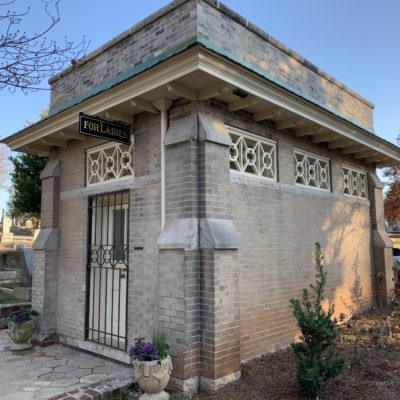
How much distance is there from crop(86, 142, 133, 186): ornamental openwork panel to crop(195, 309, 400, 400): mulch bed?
11.3 feet

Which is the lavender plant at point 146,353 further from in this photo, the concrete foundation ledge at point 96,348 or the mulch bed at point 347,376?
the concrete foundation ledge at point 96,348

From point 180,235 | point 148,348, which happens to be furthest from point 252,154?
point 148,348

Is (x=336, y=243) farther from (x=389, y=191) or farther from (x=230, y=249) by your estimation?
(x=389, y=191)

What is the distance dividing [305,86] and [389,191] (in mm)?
13987

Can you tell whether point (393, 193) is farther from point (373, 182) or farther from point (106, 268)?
point (106, 268)

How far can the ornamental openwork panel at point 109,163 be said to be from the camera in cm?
624

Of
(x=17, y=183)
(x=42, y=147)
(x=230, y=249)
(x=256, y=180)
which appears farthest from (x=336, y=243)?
(x=17, y=183)

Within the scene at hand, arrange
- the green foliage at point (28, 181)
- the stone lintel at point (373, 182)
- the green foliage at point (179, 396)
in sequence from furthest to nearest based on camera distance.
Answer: the green foliage at point (28, 181) → the stone lintel at point (373, 182) → the green foliage at point (179, 396)

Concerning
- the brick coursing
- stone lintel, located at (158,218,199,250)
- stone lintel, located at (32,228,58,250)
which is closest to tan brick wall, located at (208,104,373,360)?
the brick coursing

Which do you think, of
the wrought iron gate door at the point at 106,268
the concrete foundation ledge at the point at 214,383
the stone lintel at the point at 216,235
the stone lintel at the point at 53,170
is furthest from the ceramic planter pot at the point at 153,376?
the stone lintel at the point at 53,170

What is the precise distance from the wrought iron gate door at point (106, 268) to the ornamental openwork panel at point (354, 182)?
538cm

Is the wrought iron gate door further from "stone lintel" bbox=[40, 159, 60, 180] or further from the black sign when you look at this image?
"stone lintel" bbox=[40, 159, 60, 180]

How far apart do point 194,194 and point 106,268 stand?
247cm

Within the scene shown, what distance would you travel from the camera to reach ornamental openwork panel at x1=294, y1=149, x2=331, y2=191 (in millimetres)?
7355
